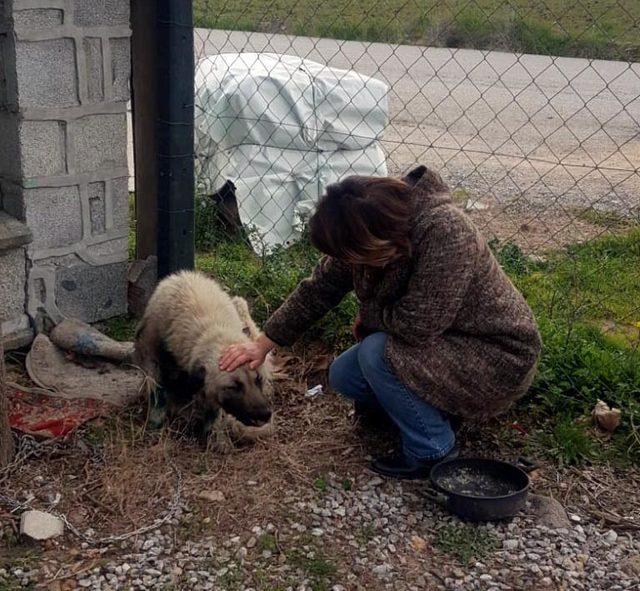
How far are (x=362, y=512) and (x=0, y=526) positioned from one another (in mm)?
1409

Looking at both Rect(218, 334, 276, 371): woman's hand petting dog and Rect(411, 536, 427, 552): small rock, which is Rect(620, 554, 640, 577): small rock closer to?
Rect(411, 536, 427, 552): small rock

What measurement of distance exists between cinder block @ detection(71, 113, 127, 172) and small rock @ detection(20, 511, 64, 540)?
207 cm

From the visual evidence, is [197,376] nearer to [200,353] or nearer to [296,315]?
[200,353]

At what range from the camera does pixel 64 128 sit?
15.3 ft

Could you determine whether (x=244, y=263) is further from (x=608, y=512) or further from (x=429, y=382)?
(x=608, y=512)

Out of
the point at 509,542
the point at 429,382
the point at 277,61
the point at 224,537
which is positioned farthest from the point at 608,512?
the point at 277,61

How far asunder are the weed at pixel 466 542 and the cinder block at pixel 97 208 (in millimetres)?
2674

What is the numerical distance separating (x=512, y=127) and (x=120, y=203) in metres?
7.52

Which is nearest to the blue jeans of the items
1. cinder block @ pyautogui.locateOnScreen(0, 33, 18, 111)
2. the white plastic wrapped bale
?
cinder block @ pyautogui.locateOnScreen(0, 33, 18, 111)

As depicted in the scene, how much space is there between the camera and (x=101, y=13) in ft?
15.3

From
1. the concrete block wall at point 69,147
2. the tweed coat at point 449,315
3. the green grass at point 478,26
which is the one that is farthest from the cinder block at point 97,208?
the green grass at point 478,26

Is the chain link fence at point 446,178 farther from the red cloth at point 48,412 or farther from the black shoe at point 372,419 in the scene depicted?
the red cloth at point 48,412

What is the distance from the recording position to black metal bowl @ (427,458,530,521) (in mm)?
3449

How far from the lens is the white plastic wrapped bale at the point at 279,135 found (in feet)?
22.8
